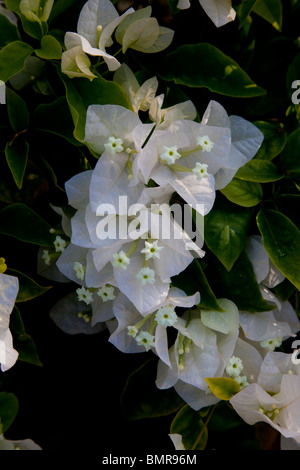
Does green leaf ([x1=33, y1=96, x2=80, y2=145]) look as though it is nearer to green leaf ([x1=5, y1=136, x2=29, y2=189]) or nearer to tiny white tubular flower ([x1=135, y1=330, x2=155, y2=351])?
green leaf ([x1=5, y1=136, x2=29, y2=189])

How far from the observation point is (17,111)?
33.9 inches

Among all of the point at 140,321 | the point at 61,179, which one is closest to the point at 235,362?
the point at 140,321

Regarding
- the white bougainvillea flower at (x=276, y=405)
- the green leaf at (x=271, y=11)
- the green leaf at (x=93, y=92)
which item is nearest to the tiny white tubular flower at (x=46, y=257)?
the green leaf at (x=93, y=92)

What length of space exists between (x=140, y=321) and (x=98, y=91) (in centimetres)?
33

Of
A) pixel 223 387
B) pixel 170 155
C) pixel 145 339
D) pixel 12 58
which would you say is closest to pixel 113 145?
pixel 170 155

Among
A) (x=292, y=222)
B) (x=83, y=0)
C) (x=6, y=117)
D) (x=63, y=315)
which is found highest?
(x=83, y=0)

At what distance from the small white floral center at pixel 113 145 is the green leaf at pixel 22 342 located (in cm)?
28

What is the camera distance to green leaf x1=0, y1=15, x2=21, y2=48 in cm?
82

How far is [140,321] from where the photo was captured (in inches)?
33.2

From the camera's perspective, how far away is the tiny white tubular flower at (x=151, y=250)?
2.57 ft

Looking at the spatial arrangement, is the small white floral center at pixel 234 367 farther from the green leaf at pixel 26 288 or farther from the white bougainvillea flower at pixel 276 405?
the green leaf at pixel 26 288

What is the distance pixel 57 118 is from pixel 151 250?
9.6 inches

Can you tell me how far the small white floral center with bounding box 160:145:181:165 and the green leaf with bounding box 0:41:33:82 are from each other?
22 centimetres
